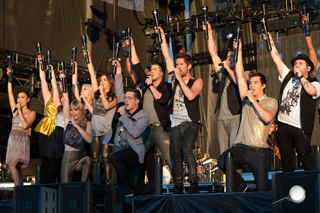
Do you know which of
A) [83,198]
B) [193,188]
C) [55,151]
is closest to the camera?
[83,198]

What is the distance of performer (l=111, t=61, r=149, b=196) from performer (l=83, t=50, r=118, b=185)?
0.68 meters

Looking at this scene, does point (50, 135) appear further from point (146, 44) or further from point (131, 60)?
point (146, 44)

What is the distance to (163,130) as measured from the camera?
4875 millimetres

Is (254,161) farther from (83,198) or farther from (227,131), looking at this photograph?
(83,198)

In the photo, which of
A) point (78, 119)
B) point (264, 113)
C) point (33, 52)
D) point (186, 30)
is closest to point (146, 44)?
point (186, 30)

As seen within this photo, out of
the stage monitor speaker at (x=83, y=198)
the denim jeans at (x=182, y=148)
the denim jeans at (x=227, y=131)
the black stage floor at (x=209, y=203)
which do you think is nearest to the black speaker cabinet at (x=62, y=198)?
the stage monitor speaker at (x=83, y=198)

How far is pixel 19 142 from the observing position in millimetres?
6031

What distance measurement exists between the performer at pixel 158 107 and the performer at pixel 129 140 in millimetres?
206

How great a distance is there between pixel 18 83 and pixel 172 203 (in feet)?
20.5

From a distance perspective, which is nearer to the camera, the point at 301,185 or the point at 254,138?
the point at 301,185

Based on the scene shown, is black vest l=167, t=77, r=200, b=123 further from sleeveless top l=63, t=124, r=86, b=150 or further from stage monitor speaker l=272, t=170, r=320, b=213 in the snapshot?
stage monitor speaker l=272, t=170, r=320, b=213

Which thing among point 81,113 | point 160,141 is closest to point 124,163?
point 160,141

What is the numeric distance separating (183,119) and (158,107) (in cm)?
49

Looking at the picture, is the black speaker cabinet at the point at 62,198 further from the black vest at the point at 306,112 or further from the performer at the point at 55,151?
the black vest at the point at 306,112
